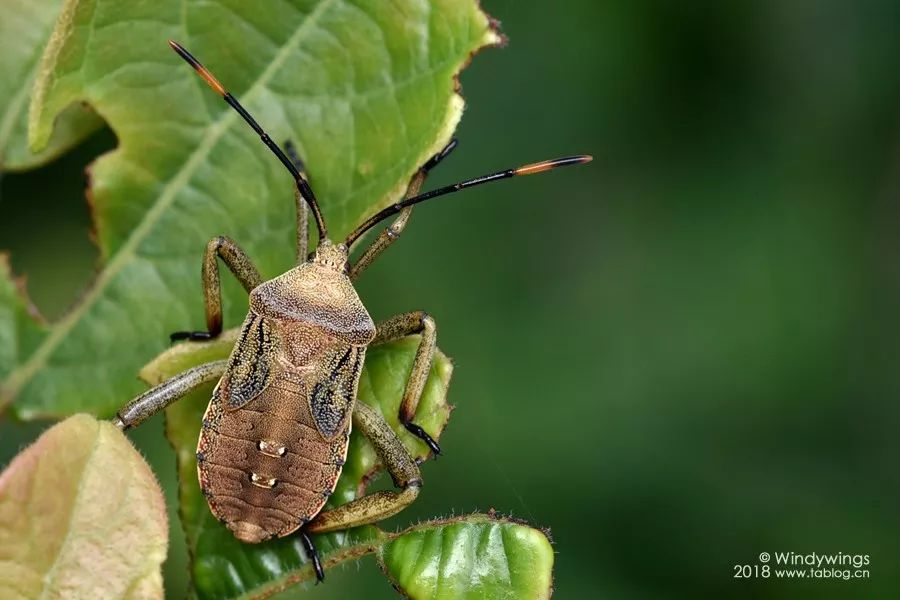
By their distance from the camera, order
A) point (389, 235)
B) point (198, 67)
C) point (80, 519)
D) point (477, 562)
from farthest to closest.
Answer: point (389, 235), point (198, 67), point (477, 562), point (80, 519)

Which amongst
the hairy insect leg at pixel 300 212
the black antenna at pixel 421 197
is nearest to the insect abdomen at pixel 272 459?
the hairy insect leg at pixel 300 212

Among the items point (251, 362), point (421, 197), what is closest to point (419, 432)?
point (251, 362)

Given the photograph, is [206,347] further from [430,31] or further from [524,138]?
[524,138]

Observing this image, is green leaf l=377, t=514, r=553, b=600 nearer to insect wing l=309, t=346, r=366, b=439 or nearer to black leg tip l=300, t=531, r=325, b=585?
black leg tip l=300, t=531, r=325, b=585

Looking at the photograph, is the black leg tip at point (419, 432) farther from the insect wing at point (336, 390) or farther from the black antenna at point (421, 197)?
the black antenna at point (421, 197)

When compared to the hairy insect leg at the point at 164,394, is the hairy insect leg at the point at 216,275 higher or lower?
higher

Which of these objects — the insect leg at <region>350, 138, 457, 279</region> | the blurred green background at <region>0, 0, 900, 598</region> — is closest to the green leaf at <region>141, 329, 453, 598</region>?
the insect leg at <region>350, 138, 457, 279</region>

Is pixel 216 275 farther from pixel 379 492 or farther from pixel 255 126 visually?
pixel 379 492
